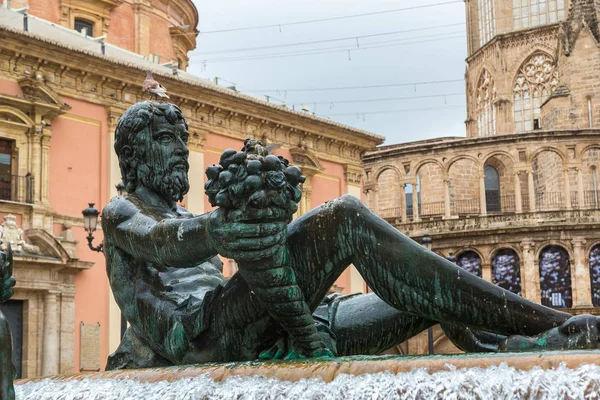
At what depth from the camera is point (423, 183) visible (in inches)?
1923

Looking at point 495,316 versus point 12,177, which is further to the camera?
point 12,177

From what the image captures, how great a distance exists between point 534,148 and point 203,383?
130ft

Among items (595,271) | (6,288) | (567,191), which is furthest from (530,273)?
(6,288)

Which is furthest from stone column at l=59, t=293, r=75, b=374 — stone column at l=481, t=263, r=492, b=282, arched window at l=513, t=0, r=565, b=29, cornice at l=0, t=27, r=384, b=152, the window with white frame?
the window with white frame

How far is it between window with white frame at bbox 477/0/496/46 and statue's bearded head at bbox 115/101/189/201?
181 feet

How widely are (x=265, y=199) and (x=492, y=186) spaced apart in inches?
1814

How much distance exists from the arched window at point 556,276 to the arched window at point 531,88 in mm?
17493

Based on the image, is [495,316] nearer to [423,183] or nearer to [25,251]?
[25,251]

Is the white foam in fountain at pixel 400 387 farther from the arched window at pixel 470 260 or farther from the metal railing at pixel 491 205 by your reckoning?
the metal railing at pixel 491 205

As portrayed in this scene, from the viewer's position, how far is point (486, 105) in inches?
2265

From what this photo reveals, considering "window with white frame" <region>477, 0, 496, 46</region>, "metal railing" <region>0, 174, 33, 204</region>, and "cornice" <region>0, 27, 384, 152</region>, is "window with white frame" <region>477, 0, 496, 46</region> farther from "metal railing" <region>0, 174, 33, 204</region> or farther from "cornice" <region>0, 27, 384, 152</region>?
"metal railing" <region>0, 174, 33, 204</region>

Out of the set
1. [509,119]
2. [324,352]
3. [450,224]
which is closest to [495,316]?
[324,352]

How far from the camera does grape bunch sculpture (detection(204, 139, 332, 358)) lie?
2533 millimetres

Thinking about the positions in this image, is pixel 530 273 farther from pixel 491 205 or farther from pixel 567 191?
pixel 491 205
